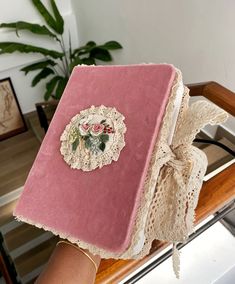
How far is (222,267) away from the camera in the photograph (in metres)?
0.75

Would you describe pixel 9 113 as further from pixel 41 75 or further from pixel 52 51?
pixel 52 51

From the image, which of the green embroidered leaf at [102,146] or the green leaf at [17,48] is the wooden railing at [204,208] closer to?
the green embroidered leaf at [102,146]

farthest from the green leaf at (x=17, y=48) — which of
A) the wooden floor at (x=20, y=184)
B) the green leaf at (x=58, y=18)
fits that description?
the wooden floor at (x=20, y=184)

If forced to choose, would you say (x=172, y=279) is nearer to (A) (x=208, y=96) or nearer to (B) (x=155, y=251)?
(B) (x=155, y=251)

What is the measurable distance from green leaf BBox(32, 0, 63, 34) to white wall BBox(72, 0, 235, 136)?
1.14ft

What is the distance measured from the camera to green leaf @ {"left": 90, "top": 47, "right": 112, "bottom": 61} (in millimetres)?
2102

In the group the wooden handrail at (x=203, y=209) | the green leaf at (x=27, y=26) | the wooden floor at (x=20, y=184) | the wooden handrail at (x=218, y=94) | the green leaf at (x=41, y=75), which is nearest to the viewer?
the wooden handrail at (x=203, y=209)

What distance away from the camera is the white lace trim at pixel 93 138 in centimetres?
47

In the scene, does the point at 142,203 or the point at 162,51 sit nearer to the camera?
the point at 142,203

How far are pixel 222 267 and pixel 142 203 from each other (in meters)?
0.48

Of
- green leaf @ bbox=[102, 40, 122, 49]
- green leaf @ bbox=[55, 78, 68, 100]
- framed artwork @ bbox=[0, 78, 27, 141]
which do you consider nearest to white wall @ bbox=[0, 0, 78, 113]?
framed artwork @ bbox=[0, 78, 27, 141]

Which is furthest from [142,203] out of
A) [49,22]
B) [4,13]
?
[4,13]

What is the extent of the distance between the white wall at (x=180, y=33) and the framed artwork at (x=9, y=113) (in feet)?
3.51

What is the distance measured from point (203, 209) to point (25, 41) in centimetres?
232
